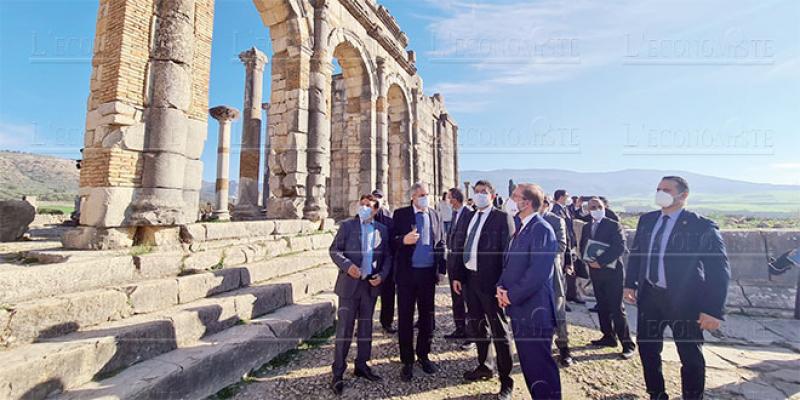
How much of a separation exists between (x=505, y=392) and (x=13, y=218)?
988cm

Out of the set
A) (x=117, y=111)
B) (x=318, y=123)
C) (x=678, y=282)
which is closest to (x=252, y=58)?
(x=318, y=123)

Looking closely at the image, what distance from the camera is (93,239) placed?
4.26m

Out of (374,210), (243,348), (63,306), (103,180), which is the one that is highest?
(103,180)

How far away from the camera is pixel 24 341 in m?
2.65

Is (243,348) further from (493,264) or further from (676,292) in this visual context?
(676,292)

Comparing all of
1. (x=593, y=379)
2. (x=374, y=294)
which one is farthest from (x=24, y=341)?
(x=593, y=379)

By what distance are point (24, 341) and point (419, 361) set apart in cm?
354

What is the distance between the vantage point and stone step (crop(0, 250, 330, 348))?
8.67 ft

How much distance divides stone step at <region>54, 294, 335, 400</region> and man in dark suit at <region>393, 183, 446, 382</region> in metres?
1.46

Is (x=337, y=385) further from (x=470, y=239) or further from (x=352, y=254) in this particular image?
(x=470, y=239)

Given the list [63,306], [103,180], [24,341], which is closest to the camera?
[24,341]

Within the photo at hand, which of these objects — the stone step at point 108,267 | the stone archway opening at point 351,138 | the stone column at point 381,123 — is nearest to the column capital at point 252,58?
the stone archway opening at point 351,138

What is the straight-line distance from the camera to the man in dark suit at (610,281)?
4.37 meters

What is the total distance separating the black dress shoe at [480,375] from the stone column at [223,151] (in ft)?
39.7
